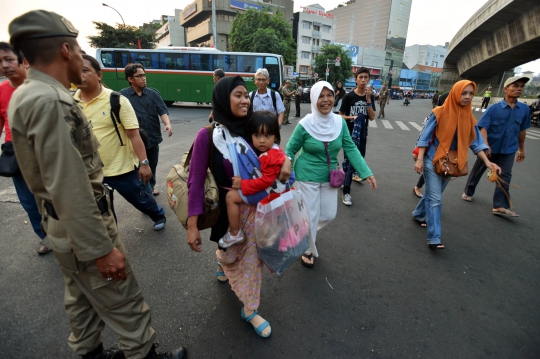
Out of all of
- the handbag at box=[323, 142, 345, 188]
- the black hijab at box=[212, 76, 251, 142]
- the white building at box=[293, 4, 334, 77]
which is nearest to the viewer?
the black hijab at box=[212, 76, 251, 142]

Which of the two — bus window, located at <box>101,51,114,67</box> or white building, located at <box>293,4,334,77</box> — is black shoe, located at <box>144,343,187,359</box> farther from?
white building, located at <box>293,4,334,77</box>

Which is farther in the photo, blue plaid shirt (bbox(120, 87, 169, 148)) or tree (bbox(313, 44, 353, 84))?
tree (bbox(313, 44, 353, 84))

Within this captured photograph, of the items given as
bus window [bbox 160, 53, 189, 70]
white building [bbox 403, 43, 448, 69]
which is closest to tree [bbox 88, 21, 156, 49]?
bus window [bbox 160, 53, 189, 70]

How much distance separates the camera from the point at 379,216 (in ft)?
13.5

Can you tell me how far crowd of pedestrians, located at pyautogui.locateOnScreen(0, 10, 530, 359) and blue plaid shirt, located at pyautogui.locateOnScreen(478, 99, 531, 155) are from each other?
0.90 feet

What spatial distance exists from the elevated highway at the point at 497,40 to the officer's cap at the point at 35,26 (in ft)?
73.8

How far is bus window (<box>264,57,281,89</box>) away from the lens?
659 inches

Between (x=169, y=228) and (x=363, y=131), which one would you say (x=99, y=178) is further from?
(x=363, y=131)

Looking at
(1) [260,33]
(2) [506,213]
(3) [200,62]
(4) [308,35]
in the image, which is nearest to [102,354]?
(2) [506,213]

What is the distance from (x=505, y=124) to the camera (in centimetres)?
407

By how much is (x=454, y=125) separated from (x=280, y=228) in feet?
8.27

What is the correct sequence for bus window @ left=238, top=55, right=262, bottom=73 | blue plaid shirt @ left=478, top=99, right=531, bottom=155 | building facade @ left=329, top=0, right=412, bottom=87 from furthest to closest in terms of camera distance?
building facade @ left=329, top=0, right=412, bottom=87 < bus window @ left=238, top=55, right=262, bottom=73 < blue plaid shirt @ left=478, top=99, right=531, bottom=155

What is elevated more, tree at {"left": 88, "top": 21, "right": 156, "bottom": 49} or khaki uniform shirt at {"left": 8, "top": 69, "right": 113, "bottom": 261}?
tree at {"left": 88, "top": 21, "right": 156, "bottom": 49}

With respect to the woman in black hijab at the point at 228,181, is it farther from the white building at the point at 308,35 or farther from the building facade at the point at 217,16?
the white building at the point at 308,35
